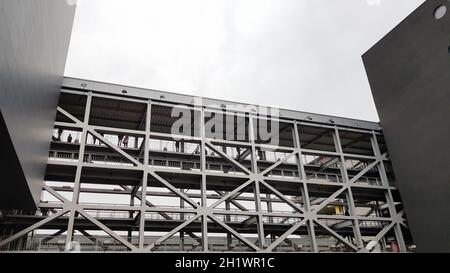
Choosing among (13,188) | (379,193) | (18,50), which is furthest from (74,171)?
(379,193)

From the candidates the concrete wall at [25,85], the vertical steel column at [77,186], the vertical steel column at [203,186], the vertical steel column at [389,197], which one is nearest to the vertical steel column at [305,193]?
the vertical steel column at [389,197]

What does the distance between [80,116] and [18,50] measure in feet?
50.1

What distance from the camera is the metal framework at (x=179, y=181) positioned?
19719 mm

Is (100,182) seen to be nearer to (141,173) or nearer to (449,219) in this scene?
(141,173)

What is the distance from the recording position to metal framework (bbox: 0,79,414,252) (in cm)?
1972

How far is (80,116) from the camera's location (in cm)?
2411

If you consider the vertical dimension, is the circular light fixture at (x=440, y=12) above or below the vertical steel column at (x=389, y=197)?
above

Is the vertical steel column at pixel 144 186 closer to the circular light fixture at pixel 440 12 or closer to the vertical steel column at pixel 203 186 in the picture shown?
the vertical steel column at pixel 203 186

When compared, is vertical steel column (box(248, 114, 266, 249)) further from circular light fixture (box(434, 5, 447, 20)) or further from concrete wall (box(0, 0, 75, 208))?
circular light fixture (box(434, 5, 447, 20))

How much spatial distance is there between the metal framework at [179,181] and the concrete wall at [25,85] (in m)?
3.46

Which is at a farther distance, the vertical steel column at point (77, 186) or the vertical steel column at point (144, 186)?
the vertical steel column at point (144, 186)

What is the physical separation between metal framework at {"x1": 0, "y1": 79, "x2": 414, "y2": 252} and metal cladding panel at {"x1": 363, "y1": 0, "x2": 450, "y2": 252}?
2061 mm

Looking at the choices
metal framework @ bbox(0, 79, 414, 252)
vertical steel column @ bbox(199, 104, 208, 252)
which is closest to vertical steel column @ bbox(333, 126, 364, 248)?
metal framework @ bbox(0, 79, 414, 252)

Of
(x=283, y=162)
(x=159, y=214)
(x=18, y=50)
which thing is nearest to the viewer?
(x=18, y=50)
